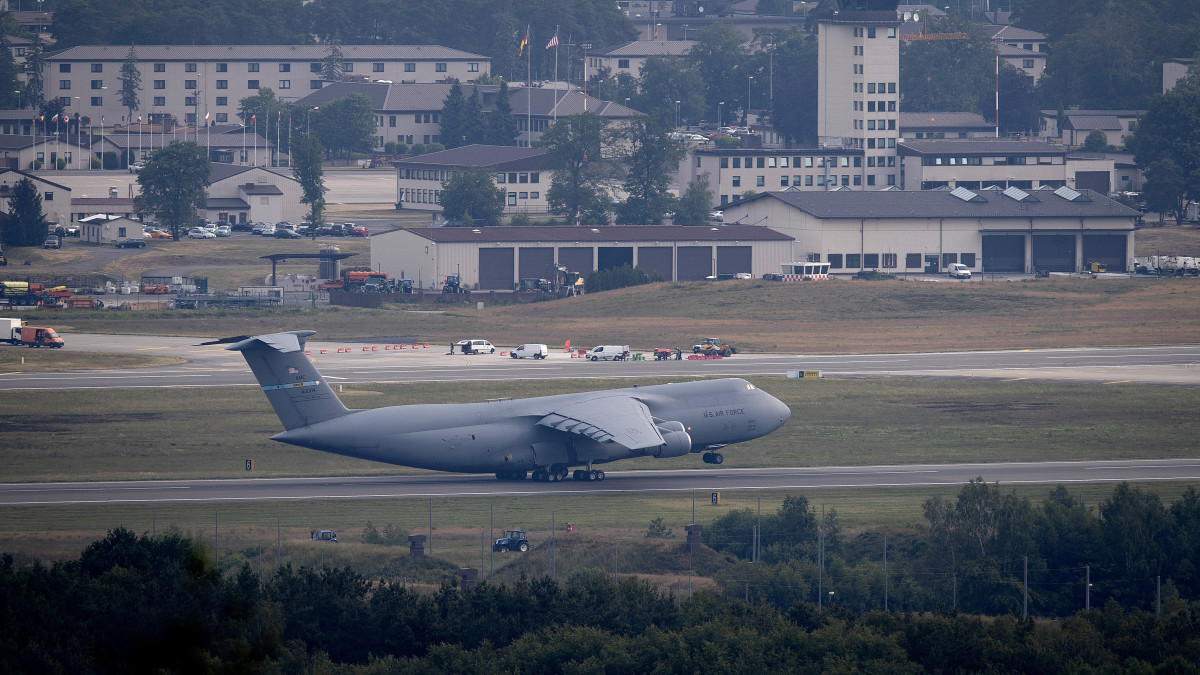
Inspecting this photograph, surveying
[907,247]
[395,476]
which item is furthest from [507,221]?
[395,476]

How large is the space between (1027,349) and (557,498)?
51.6 metres

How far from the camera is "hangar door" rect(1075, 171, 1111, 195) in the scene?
573 ft

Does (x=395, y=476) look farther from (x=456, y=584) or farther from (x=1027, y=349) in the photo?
(x=1027, y=349)

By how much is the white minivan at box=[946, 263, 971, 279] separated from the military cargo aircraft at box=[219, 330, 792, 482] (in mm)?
76156

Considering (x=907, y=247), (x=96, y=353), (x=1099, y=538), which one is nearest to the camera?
(x=1099, y=538)

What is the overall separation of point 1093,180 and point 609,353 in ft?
330

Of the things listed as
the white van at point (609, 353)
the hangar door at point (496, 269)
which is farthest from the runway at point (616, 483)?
the hangar door at point (496, 269)

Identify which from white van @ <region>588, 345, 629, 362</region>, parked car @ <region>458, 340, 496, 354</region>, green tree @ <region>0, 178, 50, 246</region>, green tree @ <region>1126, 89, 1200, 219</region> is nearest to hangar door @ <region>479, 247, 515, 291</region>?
parked car @ <region>458, 340, 496, 354</region>

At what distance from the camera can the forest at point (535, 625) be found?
1355 inches

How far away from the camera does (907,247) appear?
139 meters

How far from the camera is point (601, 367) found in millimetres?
91625

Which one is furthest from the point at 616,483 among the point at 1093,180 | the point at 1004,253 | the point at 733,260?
the point at 1093,180

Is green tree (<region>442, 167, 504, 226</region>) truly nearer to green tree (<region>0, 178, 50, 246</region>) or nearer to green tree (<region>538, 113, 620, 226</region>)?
green tree (<region>538, 113, 620, 226</region>)

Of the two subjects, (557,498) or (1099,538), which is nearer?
(1099,538)
